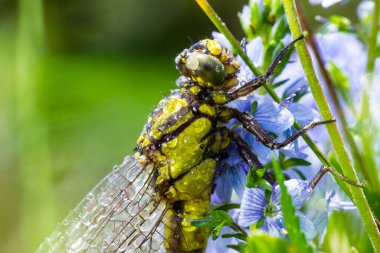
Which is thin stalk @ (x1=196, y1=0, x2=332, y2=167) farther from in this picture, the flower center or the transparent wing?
the transparent wing

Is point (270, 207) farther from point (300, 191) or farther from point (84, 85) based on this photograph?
point (84, 85)

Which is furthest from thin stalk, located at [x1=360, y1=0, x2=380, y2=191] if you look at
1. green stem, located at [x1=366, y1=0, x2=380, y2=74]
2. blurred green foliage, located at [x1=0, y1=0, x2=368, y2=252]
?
blurred green foliage, located at [x1=0, y1=0, x2=368, y2=252]

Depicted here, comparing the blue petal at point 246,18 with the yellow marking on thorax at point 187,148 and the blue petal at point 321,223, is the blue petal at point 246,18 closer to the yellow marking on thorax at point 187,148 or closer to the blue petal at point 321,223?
the yellow marking on thorax at point 187,148

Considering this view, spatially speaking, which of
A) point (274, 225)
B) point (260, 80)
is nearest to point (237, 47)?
point (260, 80)

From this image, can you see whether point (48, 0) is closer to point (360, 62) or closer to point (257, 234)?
point (360, 62)

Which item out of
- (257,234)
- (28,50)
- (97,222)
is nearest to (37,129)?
(28,50)

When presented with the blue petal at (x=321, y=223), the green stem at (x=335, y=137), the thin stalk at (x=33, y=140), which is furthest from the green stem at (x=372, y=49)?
the thin stalk at (x=33, y=140)

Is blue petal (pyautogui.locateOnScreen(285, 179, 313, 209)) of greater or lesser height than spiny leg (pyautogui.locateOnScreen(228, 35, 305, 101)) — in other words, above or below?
below
